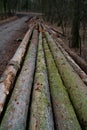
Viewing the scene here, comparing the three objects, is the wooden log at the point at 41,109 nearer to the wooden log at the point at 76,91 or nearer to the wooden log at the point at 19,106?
the wooden log at the point at 19,106

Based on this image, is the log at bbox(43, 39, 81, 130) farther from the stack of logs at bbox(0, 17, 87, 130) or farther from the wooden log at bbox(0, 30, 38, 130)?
the wooden log at bbox(0, 30, 38, 130)

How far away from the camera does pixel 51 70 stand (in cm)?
544

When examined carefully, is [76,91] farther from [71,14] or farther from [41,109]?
[71,14]

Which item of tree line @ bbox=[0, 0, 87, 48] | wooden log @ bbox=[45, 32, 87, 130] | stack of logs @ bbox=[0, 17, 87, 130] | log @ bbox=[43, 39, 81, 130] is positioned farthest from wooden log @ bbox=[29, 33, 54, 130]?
tree line @ bbox=[0, 0, 87, 48]

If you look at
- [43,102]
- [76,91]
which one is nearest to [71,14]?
[76,91]

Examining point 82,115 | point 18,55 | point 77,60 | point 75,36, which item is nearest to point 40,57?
point 18,55

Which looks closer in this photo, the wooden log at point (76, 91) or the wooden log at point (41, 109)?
the wooden log at point (41, 109)

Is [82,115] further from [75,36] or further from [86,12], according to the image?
[86,12]

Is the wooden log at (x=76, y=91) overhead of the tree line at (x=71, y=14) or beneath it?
beneath

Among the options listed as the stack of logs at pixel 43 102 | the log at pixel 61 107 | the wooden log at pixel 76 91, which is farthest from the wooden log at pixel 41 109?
the wooden log at pixel 76 91

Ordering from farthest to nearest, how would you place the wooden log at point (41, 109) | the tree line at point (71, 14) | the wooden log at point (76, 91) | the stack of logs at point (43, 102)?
1. the tree line at point (71, 14)
2. the wooden log at point (76, 91)
3. the stack of logs at point (43, 102)
4. the wooden log at point (41, 109)

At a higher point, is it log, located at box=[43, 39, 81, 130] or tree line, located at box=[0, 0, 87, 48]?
tree line, located at box=[0, 0, 87, 48]

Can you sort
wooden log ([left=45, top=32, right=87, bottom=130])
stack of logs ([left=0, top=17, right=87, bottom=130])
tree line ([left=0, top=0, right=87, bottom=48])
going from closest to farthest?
stack of logs ([left=0, top=17, right=87, bottom=130]) → wooden log ([left=45, top=32, right=87, bottom=130]) → tree line ([left=0, top=0, right=87, bottom=48])

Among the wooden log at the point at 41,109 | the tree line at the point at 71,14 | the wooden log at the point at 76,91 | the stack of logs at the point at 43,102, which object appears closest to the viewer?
the wooden log at the point at 41,109
